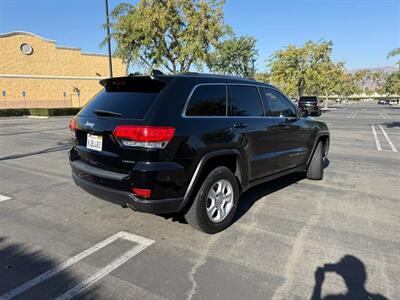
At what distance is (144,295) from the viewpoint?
2.53 m

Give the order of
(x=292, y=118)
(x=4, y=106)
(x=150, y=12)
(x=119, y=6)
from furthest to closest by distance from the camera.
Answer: (x=4, y=106) → (x=119, y=6) → (x=150, y=12) → (x=292, y=118)

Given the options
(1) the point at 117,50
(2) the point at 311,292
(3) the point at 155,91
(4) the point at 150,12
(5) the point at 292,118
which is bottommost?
(2) the point at 311,292

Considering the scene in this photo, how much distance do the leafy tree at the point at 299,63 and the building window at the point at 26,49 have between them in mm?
27322

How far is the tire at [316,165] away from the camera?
5.84 metres

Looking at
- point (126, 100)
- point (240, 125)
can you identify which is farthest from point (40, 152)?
point (240, 125)

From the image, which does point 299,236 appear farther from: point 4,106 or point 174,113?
point 4,106

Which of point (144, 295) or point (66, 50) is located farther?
point (66, 50)

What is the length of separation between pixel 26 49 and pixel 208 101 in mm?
38579

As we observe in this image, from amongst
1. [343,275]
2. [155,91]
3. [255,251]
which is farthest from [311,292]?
[155,91]

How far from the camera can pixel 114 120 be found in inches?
126

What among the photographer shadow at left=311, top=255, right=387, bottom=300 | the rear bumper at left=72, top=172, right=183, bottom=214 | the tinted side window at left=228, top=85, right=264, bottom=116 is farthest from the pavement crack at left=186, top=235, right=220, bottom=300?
the tinted side window at left=228, top=85, right=264, bottom=116

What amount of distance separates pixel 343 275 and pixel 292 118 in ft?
9.08

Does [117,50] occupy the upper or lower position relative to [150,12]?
lower

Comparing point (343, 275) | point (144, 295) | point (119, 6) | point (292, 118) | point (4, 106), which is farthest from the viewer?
point (4, 106)
